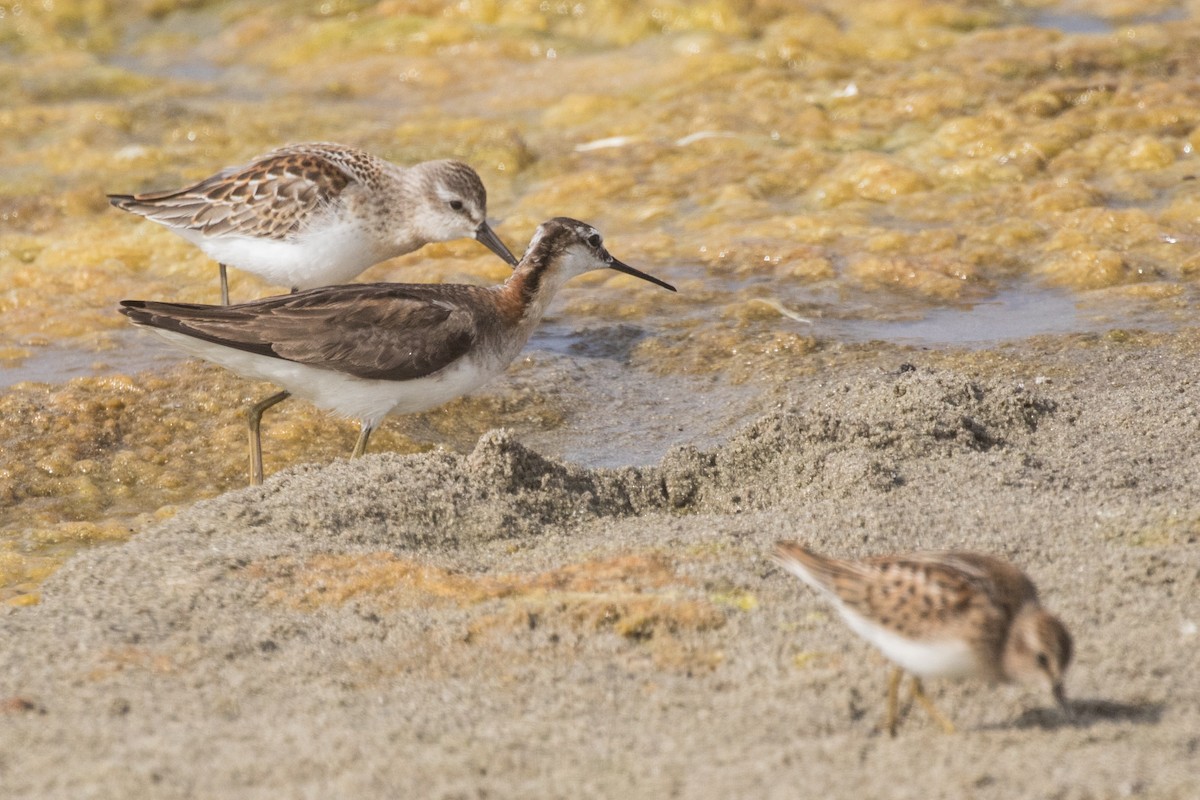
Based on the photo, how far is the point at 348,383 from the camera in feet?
19.1

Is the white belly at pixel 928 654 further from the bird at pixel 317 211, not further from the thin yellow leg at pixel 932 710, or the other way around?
the bird at pixel 317 211

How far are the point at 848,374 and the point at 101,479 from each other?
3.36m

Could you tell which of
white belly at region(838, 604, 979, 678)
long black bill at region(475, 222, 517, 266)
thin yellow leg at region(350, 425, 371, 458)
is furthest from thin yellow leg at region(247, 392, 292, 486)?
white belly at region(838, 604, 979, 678)

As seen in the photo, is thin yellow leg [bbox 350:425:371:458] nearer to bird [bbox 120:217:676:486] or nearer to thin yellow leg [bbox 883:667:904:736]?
bird [bbox 120:217:676:486]

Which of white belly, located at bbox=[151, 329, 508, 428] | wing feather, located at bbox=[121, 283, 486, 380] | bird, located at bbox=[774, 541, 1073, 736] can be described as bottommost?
white belly, located at bbox=[151, 329, 508, 428]

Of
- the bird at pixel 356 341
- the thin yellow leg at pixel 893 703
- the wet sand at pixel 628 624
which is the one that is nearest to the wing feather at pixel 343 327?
the bird at pixel 356 341

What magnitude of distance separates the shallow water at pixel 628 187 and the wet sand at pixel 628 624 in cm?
124

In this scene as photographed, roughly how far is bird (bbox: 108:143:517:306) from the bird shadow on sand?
4.64 meters

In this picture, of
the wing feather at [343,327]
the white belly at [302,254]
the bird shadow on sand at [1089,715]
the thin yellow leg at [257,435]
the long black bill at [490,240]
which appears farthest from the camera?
the long black bill at [490,240]

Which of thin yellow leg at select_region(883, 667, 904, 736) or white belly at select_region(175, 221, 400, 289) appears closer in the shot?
thin yellow leg at select_region(883, 667, 904, 736)

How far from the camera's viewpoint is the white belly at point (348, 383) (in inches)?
225

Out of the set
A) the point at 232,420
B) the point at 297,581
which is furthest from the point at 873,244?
the point at 297,581

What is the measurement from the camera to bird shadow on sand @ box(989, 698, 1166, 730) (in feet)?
10.5

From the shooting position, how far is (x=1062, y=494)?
4.57 m
